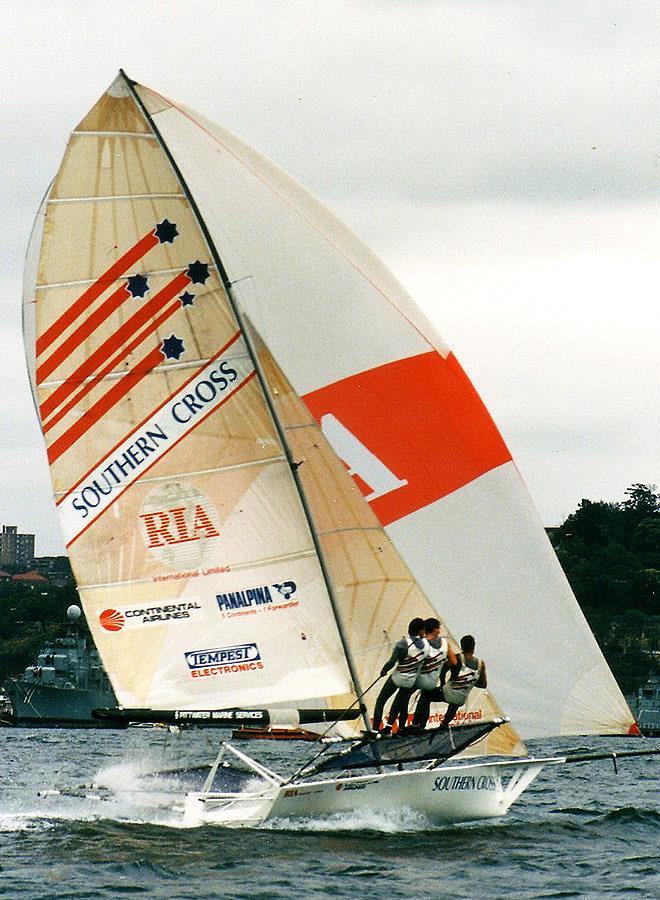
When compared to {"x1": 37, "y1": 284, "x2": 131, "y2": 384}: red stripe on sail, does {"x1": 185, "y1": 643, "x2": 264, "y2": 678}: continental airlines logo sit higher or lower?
lower

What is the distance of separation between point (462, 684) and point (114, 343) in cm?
451

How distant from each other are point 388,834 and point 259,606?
2.39 m

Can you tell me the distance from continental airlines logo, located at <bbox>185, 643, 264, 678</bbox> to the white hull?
3.64 ft

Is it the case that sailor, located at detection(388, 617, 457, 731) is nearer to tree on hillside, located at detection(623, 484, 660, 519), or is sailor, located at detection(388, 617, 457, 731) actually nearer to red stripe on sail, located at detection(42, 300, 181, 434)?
red stripe on sail, located at detection(42, 300, 181, 434)

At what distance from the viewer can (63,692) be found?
3479 inches

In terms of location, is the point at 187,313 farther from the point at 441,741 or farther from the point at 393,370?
the point at 441,741

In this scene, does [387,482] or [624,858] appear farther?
[387,482]

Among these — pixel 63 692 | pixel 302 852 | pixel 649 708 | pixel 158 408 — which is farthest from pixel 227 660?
pixel 63 692

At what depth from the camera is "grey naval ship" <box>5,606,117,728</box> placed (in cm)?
8788

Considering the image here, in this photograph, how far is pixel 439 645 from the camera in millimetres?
16203

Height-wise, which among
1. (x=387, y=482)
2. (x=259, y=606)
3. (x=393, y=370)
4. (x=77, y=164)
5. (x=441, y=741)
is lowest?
(x=441, y=741)

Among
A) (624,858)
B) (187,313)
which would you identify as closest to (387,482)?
(187,313)

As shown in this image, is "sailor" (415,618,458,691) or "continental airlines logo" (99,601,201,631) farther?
"continental airlines logo" (99,601,201,631)

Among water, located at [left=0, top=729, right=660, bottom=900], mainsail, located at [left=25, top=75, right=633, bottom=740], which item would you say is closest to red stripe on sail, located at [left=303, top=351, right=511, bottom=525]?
mainsail, located at [left=25, top=75, right=633, bottom=740]
